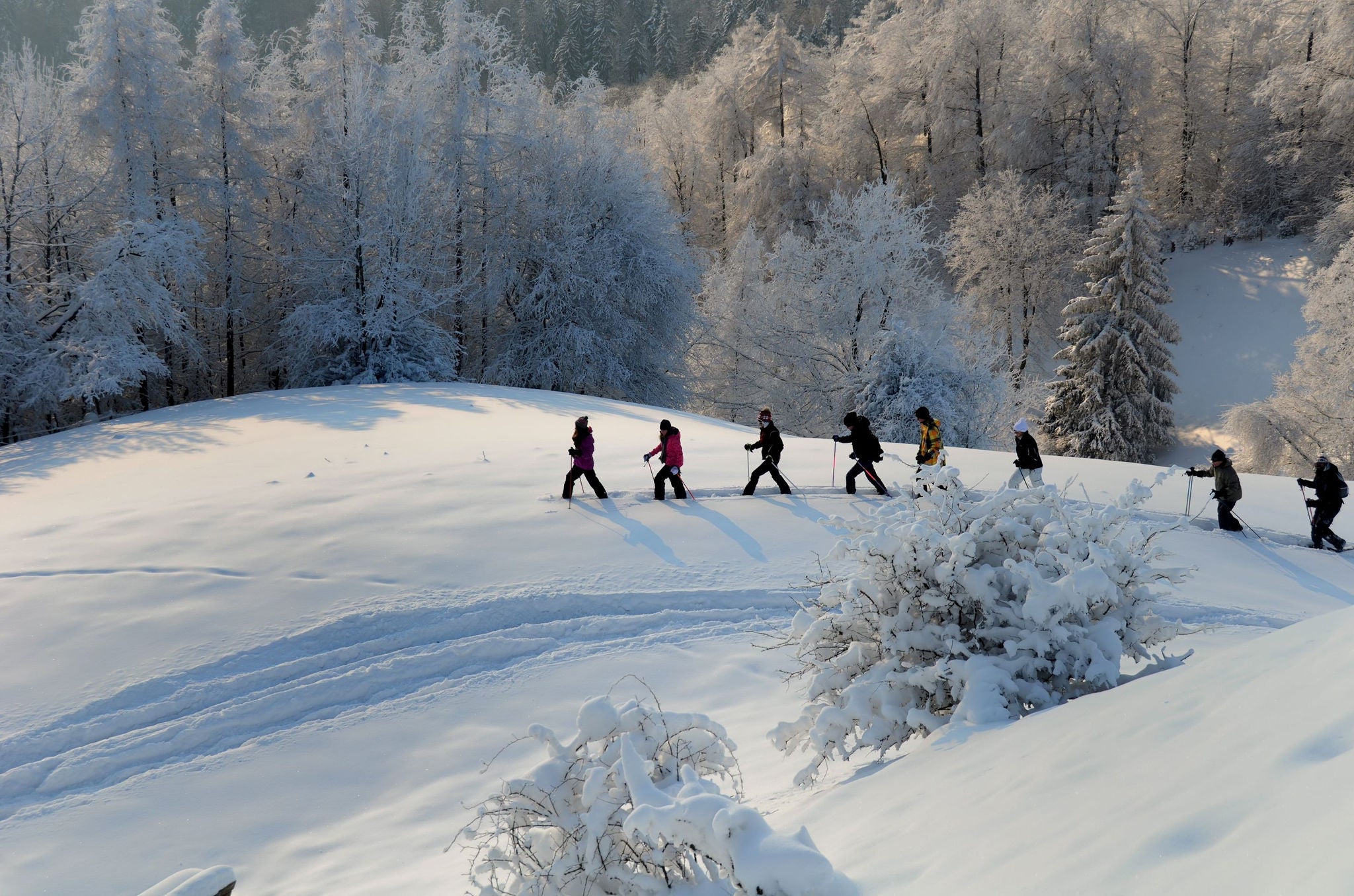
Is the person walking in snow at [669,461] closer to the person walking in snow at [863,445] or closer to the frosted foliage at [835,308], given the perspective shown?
the person walking in snow at [863,445]

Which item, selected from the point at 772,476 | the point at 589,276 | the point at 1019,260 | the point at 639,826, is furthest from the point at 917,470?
the point at 1019,260

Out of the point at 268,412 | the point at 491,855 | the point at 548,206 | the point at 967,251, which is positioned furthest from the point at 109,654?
the point at 967,251

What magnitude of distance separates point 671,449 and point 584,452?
1310 millimetres

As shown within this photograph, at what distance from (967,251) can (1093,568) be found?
36589 millimetres

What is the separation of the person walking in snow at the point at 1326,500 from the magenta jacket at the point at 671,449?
856 cm

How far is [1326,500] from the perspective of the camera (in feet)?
38.8

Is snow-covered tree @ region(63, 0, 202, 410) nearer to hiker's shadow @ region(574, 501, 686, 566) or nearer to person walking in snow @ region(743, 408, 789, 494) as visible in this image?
hiker's shadow @ region(574, 501, 686, 566)

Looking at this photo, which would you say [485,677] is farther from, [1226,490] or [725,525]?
[1226,490]

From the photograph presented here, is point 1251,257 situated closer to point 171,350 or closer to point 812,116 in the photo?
point 812,116

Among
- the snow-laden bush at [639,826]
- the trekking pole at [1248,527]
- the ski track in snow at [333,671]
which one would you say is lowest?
the ski track in snow at [333,671]

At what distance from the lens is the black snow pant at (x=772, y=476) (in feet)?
44.3

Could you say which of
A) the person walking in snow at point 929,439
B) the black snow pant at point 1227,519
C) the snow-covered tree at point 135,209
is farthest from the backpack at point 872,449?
the snow-covered tree at point 135,209

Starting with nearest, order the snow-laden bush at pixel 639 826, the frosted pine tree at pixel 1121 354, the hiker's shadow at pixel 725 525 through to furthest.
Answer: the snow-laden bush at pixel 639 826, the hiker's shadow at pixel 725 525, the frosted pine tree at pixel 1121 354

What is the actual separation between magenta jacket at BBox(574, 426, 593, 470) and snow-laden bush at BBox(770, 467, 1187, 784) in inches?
276
